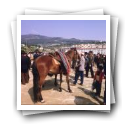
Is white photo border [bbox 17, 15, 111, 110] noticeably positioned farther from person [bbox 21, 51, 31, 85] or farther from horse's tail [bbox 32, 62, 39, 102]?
horse's tail [bbox 32, 62, 39, 102]

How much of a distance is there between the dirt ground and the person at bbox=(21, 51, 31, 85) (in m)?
0.04

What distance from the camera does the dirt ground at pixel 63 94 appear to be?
7.43 metres

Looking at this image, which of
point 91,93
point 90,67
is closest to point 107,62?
point 90,67

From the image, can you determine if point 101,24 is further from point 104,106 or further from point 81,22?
point 104,106

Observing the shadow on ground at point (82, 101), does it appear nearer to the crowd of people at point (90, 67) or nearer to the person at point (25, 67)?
the crowd of people at point (90, 67)

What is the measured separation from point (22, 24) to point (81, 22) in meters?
0.60

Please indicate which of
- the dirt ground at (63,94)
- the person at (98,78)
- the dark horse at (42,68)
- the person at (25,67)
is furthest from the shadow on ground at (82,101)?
the person at (25,67)

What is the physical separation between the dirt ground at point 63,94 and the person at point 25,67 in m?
0.04

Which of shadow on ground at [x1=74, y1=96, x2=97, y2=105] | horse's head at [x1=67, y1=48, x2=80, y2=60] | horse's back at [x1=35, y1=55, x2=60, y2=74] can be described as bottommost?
shadow on ground at [x1=74, y1=96, x2=97, y2=105]

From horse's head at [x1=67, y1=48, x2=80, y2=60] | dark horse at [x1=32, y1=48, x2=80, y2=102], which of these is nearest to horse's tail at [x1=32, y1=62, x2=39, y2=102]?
dark horse at [x1=32, y1=48, x2=80, y2=102]

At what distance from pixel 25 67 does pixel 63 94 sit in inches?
18.7

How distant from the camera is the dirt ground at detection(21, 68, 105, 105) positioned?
24.4 ft

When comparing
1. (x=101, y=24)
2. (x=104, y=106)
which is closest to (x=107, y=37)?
(x=101, y=24)

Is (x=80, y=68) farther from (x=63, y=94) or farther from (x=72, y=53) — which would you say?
(x=63, y=94)
